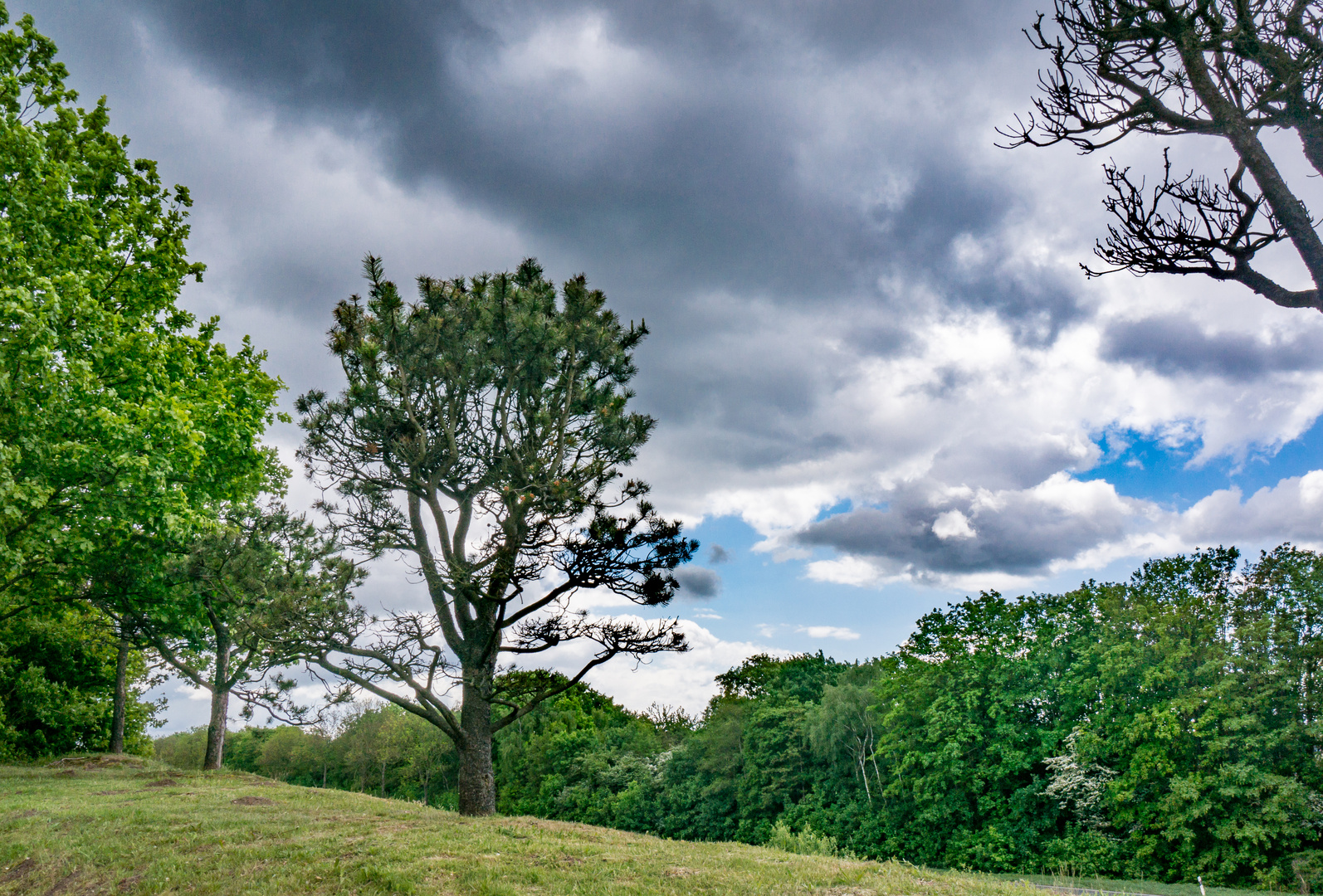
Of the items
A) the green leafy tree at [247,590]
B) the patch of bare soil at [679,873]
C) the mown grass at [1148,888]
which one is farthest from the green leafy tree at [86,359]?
the mown grass at [1148,888]

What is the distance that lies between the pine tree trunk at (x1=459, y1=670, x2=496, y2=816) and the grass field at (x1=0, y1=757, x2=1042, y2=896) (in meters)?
0.77

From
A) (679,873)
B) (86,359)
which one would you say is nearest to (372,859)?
(679,873)

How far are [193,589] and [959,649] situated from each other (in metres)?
33.8

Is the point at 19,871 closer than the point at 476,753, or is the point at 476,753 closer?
the point at 19,871

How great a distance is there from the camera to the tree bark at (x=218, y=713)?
28.4m

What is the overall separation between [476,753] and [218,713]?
18.9m

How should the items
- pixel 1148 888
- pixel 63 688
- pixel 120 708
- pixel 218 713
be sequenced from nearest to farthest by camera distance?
pixel 1148 888
pixel 218 713
pixel 120 708
pixel 63 688

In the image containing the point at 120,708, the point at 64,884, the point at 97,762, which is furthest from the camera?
the point at 120,708

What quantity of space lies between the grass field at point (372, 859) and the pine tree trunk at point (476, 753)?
770 millimetres

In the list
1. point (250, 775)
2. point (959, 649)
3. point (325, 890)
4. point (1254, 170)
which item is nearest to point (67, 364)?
point (325, 890)

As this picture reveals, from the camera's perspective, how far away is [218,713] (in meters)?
28.9

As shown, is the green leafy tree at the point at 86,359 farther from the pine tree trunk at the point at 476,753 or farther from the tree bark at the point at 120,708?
the tree bark at the point at 120,708

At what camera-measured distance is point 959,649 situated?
36.5 m

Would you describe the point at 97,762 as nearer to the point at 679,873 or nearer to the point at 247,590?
the point at 247,590
